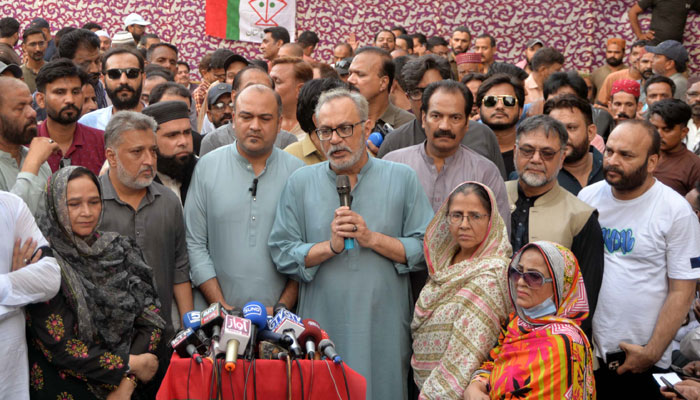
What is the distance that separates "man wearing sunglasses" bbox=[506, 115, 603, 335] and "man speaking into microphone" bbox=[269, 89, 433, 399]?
56 cm

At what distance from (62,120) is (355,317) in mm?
2079

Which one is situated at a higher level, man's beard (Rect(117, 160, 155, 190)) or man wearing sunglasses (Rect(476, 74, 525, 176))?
man wearing sunglasses (Rect(476, 74, 525, 176))

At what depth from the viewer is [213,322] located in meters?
2.84

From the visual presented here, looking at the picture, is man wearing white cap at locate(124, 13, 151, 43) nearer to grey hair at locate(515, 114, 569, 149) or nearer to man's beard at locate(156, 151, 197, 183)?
man's beard at locate(156, 151, 197, 183)

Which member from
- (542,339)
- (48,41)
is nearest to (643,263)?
(542,339)

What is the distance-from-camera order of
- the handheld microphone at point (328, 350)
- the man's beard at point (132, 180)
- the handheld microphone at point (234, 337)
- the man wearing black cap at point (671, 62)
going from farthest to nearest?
the man wearing black cap at point (671, 62) → the man's beard at point (132, 180) → the handheld microphone at point (328, 350) → the handheld microphone at point (234, 337)

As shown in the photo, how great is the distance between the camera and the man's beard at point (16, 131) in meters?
3.86

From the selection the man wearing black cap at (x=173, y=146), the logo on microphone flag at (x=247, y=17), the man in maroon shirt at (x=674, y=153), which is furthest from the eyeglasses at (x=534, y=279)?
the logo on microphone flag at (x=247, y=17)

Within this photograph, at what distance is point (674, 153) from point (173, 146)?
334 cm

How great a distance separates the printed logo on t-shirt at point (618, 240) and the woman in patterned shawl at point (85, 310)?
7.43ft

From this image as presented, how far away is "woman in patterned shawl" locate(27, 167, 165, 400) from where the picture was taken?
125 inches

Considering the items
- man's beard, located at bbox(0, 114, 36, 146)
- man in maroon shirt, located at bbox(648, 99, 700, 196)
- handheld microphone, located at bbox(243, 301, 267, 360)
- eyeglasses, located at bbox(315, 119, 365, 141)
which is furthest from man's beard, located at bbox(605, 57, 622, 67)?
handheld microphone, located at bbox(243, 301, 267, 360)

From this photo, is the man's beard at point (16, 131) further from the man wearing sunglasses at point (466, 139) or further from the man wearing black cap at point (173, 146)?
the man wearing sunglasses at point (466, 139)

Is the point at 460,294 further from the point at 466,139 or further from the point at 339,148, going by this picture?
the point at 466,139
